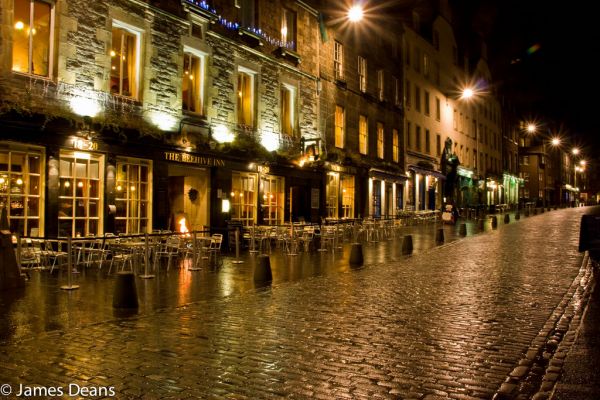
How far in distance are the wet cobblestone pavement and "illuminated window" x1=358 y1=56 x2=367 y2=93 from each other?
62.8 feet

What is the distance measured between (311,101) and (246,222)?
24.0 ft

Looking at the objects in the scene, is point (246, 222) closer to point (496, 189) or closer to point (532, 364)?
point (532, 364)

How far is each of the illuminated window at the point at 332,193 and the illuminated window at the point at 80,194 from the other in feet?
42.5

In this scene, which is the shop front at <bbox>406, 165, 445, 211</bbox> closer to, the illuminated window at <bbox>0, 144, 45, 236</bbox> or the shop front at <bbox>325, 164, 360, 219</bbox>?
the shop front at <bbox>325, 164, 360, 219</bbox>

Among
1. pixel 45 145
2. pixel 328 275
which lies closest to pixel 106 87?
Result: pixel 45 145

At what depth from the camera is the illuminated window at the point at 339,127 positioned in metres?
27.2

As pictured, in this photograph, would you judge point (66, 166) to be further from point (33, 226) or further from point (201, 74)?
point (201, 74)

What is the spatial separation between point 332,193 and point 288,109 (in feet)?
16.5

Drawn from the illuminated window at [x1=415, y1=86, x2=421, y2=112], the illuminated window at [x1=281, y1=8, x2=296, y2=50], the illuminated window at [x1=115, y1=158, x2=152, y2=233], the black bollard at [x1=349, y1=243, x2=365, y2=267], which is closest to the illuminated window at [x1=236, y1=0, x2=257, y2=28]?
the illuminated window at [x1=281, y1=8, x2=296, y2=50]

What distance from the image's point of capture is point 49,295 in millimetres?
9328

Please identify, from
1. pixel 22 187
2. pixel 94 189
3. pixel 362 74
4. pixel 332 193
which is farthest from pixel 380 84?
pixel 22 187

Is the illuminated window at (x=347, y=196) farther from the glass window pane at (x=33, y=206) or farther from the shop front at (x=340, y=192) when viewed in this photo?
the glass window pane at (x=33, y=206)

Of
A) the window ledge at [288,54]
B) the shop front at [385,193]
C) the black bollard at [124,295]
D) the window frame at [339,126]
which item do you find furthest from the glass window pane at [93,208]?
the shop front at [385,193]

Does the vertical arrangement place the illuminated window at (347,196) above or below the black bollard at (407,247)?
above
